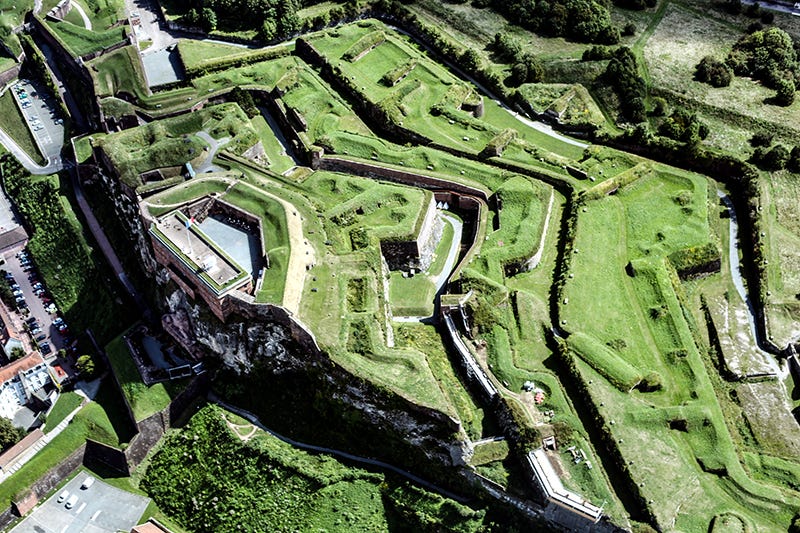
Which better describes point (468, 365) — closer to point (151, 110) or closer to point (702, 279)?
point (702, 279)

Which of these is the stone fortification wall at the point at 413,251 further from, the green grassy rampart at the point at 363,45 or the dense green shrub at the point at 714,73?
the dense green shrub at the point at 714,73

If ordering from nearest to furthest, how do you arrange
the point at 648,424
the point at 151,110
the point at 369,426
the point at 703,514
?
the point at 703,514 → the point at 648,424 → the point at 369,426 → the point at 151,110

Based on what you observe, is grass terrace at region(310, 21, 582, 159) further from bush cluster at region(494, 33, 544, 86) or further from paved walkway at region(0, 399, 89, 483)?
paved walkway at region(0, 399, 89, 483)

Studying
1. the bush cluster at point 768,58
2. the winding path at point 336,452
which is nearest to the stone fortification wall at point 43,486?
the winding path at point 336,452

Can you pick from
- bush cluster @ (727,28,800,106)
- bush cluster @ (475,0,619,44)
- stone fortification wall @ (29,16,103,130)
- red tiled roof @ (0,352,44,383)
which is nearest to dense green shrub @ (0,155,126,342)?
red tiled roof @ (0,352,44,383)

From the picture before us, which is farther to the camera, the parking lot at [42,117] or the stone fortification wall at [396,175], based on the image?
the parking lot at [42,117]

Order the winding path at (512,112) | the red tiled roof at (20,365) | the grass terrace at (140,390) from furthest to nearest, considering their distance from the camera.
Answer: the winding path at (512,112)
the red tiled roof at (20,365)
the grass terrace at (140,390)

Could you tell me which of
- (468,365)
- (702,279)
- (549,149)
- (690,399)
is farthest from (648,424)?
(549,149)
